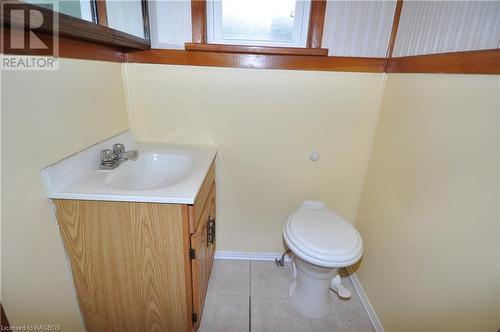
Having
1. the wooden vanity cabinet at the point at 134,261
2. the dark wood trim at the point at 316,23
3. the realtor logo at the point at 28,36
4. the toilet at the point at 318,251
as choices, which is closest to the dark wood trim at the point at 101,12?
the realtor logo at the point at 28,36

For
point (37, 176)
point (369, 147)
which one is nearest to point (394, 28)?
point (369, 147)

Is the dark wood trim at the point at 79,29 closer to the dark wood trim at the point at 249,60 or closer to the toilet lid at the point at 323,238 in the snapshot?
the dark wood trim at the point at 249,60

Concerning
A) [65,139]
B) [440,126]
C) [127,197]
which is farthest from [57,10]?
[440,126]

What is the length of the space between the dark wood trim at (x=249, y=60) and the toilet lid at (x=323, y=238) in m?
0.87

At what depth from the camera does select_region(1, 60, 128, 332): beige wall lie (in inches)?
29.3

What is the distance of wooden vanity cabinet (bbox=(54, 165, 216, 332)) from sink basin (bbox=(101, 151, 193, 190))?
0.84ft

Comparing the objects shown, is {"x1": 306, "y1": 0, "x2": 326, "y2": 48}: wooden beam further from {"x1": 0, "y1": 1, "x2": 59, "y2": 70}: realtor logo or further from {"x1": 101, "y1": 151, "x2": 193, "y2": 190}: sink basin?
{"x1": 0, "y1": 1, "x2": 59, "y2": 70}: realtor logo

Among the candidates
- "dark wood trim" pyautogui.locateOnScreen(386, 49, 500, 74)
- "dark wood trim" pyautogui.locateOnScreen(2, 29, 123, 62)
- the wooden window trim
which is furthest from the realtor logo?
A: "dark wood trim" pyautogui.locateOnScreen(386, 49, 500, 74)

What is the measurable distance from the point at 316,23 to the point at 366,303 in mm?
1644

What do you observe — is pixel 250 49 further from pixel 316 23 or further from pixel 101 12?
pixel 101 12

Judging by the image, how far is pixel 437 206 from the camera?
97 centimetres

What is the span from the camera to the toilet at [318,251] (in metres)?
1.16

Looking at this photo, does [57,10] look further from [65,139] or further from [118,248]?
[118,248]

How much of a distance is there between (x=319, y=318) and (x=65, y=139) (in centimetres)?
155
